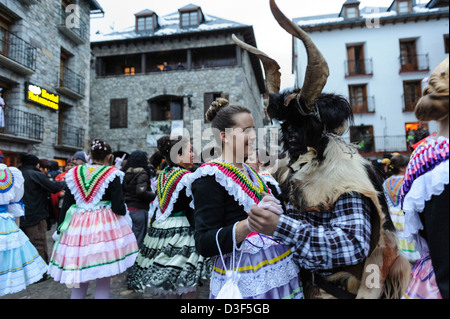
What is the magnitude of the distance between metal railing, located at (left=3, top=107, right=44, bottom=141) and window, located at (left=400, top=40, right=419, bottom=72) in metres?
19.1

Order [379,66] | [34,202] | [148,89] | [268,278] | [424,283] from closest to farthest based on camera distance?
[424,283] < [268,278] < [34,202] < [379,66] < [148,89]

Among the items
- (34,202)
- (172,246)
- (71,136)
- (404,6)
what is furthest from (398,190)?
(404,6)

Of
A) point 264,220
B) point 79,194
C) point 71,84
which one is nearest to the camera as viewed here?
point 264,220

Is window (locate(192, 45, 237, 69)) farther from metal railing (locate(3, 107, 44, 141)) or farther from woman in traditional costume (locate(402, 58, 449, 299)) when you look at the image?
woman in traditional costume (locate(402, 58, 449, 299))

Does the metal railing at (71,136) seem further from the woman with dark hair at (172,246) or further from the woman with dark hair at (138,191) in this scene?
the woman with dark hair at (172,246)

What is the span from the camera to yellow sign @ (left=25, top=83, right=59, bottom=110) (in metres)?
11.1

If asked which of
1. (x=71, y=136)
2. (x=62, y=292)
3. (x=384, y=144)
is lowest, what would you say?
(x=62, y=292)

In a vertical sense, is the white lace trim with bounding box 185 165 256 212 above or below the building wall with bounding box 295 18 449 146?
below

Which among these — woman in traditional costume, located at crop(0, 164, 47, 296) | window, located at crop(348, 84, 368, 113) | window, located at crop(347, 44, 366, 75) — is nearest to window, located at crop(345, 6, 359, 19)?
window, located at crop(347, 44, 366, 75)

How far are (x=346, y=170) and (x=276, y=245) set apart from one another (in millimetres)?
569

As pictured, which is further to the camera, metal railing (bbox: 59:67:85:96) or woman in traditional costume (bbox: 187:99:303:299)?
metal railing (bbox: 59:67:85:96)

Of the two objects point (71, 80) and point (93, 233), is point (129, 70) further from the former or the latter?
point (93, 233)

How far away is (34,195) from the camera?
16.4 ft

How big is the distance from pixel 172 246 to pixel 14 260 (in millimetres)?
1851
